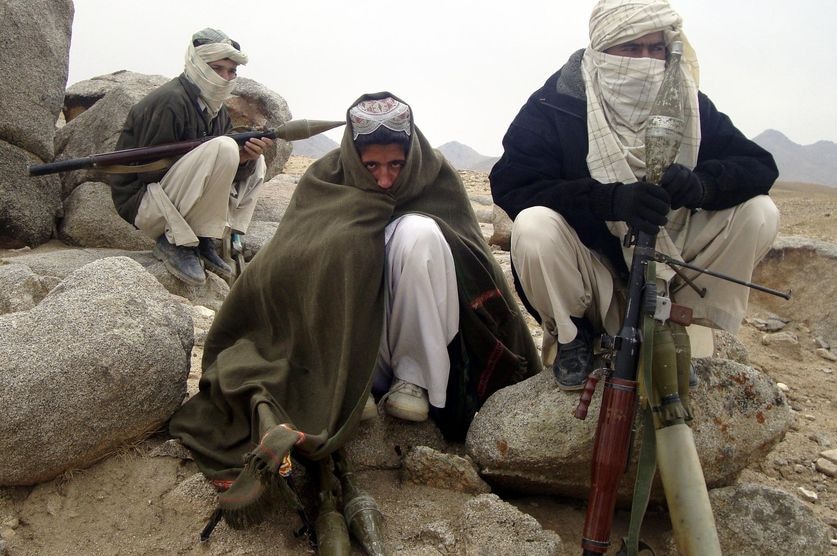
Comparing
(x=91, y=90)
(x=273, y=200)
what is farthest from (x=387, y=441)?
(x=91, y=90)

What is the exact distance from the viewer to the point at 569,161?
299 centimetres

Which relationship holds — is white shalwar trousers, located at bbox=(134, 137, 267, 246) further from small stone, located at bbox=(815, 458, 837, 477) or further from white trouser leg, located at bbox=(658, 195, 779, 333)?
small stone, located at bbox=(815, 458, 837, 477)

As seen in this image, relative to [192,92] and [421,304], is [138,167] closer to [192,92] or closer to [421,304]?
[192,92]

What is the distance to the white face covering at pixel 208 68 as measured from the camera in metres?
5.54

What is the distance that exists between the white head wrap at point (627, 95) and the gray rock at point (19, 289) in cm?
296

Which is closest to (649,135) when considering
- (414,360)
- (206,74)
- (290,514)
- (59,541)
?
(414,360)

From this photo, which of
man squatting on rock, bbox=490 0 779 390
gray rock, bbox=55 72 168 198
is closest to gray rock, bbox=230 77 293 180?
gray rock, bbox=55 72 168 198

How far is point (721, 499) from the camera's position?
2709 mm

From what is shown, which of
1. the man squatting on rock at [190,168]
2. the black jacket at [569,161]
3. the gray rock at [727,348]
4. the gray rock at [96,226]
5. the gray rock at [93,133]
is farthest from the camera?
the gray rock at [93,133]

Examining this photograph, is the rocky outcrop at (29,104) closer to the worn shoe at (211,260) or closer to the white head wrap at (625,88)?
the worn shoe at (211,260)

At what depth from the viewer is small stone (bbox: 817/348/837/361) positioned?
505cm

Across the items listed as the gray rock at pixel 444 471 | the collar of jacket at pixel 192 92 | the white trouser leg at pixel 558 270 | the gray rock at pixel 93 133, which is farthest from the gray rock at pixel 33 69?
the white trouser leg at pixel 558 270

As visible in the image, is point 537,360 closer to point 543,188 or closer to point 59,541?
point 543,188

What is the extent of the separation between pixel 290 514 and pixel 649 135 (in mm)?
1735
